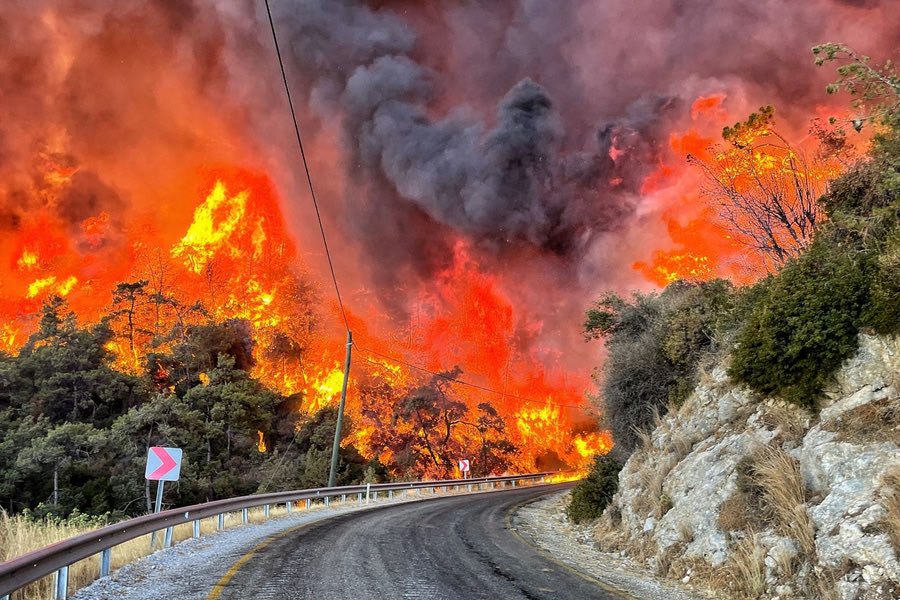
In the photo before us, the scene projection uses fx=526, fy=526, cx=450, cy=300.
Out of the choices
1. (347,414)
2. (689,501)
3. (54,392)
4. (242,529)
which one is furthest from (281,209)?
(689,501)

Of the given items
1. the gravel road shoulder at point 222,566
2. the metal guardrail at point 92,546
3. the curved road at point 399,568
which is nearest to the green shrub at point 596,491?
the gravel road shoulder at point 222,566

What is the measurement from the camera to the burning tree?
44.7ft

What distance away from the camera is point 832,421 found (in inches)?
309

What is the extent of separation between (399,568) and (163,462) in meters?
5.42

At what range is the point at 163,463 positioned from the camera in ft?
33.3

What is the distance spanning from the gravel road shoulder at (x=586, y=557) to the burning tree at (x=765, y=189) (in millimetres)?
8493

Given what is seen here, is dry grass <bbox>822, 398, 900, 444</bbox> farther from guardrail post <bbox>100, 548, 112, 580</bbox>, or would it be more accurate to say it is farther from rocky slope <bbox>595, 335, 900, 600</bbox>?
guardrail post <bbox>100, 548, 112, 580</bbox>

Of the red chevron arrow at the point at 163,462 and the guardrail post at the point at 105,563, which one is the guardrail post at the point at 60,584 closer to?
the guardrail post at the point at 105,563

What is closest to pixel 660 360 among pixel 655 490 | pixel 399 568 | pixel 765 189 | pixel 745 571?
pixel 765 189

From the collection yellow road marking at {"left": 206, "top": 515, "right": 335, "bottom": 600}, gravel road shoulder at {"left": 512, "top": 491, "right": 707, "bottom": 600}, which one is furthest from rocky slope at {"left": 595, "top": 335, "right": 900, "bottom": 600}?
yellow road marking at {"left": 206, "top": 515, "right": 335, "bottom": 600}

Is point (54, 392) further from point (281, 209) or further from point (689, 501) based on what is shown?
point (281, 209)

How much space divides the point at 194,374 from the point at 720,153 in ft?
138

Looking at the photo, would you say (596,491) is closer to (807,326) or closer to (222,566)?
(807,326)

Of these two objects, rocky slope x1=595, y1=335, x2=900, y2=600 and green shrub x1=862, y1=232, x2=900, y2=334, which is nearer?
rocky slope x1=595, y1=335, x2=900, y2=600
